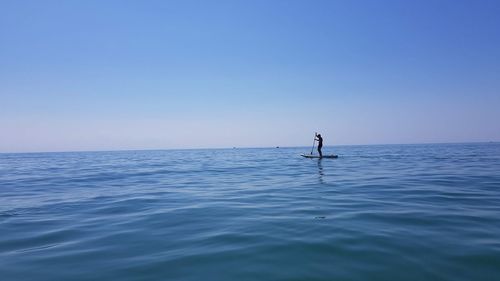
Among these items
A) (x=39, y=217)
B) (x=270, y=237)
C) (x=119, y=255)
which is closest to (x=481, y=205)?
(x=270, y=237)

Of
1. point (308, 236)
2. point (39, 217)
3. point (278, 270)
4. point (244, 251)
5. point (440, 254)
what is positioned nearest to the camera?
point (278, 270)

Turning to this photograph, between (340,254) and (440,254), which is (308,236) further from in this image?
(440,254)

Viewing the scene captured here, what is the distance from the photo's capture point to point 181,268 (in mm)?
4660

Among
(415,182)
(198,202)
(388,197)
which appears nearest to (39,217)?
(198,202)

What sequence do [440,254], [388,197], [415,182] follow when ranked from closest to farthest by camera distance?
[440,254] < [388,197] < [415,182]

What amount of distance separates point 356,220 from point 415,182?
312 inches

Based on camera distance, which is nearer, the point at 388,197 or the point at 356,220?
the point at 356,220

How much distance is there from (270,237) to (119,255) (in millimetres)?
2674

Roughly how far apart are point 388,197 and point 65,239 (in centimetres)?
883

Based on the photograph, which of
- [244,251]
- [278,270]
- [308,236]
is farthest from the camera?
[308,236]

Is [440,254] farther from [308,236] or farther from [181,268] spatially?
[181,268]

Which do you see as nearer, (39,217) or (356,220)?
(356,220)

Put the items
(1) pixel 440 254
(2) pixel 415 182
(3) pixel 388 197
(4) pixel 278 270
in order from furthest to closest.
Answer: (2) pixel 415 182
(3) pixel 388 197
(1) pixel 440 254
(4) pixel 278 270

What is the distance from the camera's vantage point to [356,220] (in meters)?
7.14
